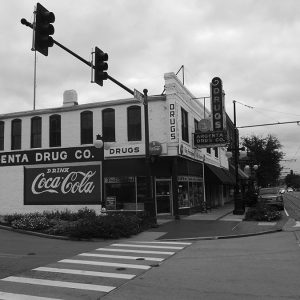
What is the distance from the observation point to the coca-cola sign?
25.4 m

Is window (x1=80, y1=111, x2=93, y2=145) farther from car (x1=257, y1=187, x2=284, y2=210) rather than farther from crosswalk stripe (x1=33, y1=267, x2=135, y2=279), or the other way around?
crosswalk stripe (x1=33, y1=267, x2=135, y2=279)

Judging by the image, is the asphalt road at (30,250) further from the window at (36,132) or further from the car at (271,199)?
the car at (271,199)

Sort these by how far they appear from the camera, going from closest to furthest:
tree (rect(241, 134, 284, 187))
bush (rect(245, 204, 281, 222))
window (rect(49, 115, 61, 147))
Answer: bush (rect(245, 204, 281, 222)) < window (rect(49, 115, 61, 147)) < tree (rect(241, 134, 284, 187))

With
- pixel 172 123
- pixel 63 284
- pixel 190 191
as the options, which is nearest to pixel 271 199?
pixel 190 191

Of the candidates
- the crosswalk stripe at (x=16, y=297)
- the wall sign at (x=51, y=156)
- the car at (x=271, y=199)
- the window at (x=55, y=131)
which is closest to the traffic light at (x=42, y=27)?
the crosswalk stripe at (x=16, y=297)

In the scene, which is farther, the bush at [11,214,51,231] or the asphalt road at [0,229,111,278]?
the bush at [11,214,51,231]

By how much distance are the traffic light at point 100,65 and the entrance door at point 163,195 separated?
11.4 meters

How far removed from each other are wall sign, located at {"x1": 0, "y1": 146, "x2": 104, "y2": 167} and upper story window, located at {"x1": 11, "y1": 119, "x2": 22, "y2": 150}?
47 cm

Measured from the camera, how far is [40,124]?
88.0ft

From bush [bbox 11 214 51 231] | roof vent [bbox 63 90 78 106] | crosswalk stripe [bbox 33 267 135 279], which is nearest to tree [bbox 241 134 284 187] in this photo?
roof vent [bbox 63 90 78 106]

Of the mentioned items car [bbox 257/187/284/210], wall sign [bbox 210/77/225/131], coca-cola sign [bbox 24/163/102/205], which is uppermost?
wall sign [bbox 210/77/225/131]

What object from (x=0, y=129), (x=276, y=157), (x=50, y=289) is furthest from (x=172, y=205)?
A: (x=276, y=157)

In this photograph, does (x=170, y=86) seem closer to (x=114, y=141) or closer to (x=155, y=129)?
(x=155, y=129)

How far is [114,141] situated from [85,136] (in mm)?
1936
